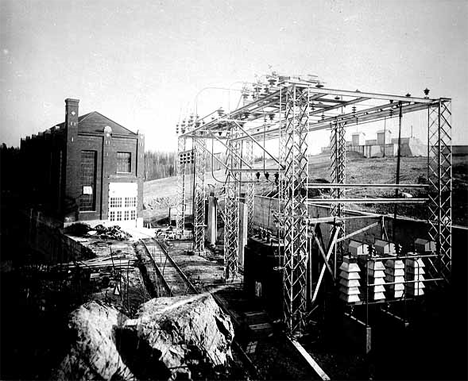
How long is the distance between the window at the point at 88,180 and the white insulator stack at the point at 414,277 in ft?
85.8

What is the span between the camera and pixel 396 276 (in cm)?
979

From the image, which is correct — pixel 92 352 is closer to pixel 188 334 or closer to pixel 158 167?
pixel 188 334

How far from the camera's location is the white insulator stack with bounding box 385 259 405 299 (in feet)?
32.1

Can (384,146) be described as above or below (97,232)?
above

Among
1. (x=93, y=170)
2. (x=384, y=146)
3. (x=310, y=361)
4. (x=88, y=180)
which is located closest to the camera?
(x=310, y=361)

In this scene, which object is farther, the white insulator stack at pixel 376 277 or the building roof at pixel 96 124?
the building roof at pixel 96 124

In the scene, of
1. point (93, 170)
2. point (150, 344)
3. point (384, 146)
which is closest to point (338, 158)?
point (150, 344)

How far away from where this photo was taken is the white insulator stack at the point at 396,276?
32.1 ft

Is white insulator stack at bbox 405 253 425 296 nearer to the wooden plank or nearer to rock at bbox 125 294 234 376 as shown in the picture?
the wooden plank

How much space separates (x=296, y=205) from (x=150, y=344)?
5274 mm

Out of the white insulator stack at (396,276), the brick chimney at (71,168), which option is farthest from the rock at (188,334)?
the brick chimney at (71,168)

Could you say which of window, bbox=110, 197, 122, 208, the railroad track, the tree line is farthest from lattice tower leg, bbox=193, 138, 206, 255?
the tree line

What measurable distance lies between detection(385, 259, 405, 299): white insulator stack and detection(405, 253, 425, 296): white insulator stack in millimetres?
397

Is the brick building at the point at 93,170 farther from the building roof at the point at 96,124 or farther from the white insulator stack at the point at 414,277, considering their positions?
the white insulator stack at the point at 414,277
